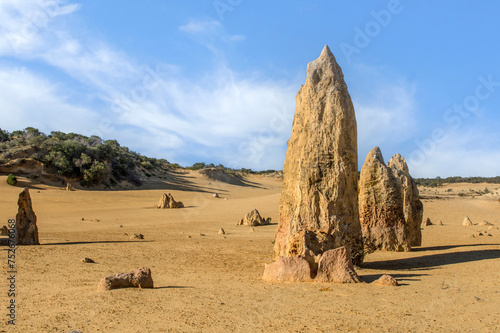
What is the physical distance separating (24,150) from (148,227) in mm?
18398

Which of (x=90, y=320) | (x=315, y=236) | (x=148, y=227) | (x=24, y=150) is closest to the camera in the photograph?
(x=90, y=320)

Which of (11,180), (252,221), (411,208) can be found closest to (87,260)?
(411,208)

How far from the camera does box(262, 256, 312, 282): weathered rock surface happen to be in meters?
6.78

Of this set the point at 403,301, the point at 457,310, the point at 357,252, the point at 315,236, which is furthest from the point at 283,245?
the point at 457,310

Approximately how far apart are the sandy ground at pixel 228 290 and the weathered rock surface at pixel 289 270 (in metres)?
0.26

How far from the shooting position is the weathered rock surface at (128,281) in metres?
5.72

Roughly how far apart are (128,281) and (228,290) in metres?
1.51

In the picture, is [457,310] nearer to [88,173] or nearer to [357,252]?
[357,252]

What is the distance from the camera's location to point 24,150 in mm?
30188

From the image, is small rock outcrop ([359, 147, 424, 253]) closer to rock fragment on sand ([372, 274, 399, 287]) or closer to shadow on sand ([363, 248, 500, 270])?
shadow on sand ([363, 248, 500, 270])

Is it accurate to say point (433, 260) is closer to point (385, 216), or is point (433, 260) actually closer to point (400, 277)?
point (385, 216)

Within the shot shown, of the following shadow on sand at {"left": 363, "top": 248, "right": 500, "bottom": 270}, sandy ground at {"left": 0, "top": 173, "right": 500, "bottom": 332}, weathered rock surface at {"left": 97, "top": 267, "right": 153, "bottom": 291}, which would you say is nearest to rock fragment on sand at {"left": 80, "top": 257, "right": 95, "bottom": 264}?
sandy ground at {"left": 0, "top": 173, "right": 500, "bottom": 332}

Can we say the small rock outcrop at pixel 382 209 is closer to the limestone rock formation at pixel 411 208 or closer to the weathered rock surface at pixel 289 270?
the limestone rock formation at pixel 411 208

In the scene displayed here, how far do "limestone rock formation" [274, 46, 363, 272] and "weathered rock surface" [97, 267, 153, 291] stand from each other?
316 centimetres
